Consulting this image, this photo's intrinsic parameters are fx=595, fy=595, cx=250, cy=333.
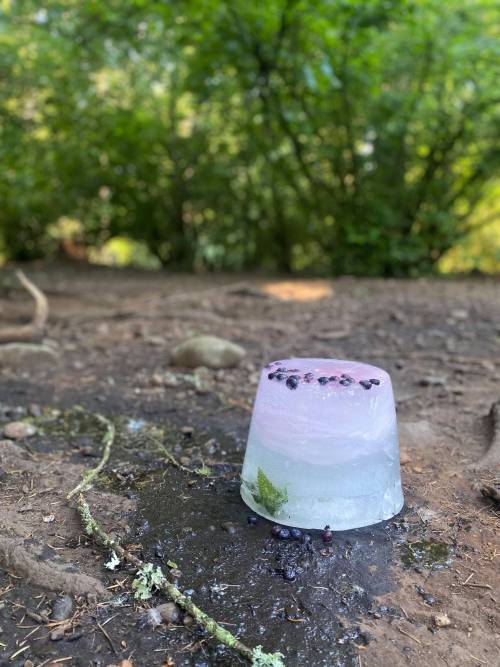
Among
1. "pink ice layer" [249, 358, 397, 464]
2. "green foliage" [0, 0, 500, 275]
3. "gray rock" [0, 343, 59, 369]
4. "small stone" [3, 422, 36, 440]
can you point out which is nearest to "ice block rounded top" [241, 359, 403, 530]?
"pink ice layer" [249, 358, 397, 464]

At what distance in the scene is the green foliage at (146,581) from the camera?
5.32 ft

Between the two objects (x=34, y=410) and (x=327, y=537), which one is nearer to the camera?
(x=327, y=537)

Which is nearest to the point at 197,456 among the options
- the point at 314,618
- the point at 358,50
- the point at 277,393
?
the point at 277,393

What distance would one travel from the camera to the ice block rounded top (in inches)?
72.5

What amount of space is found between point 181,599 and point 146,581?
0.41ft

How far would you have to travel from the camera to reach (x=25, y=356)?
146 inches

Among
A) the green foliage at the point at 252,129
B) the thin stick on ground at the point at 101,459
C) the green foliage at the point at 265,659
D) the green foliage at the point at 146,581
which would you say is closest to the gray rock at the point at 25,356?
the thin stick on ground at the point at 101,459

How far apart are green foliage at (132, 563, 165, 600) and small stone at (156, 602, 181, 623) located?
0.06m

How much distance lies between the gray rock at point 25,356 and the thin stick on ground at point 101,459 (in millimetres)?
1042

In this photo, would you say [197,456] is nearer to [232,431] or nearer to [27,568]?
[232,431]

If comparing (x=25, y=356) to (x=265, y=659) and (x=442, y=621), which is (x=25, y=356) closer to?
(x=265, y=659)

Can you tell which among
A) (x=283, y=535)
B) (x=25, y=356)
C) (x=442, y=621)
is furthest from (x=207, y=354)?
(x=442, y=621)

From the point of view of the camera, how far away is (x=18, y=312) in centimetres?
529

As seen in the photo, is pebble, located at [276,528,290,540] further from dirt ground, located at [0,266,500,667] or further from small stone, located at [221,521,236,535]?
small stone, located at [221,521,236,535]
